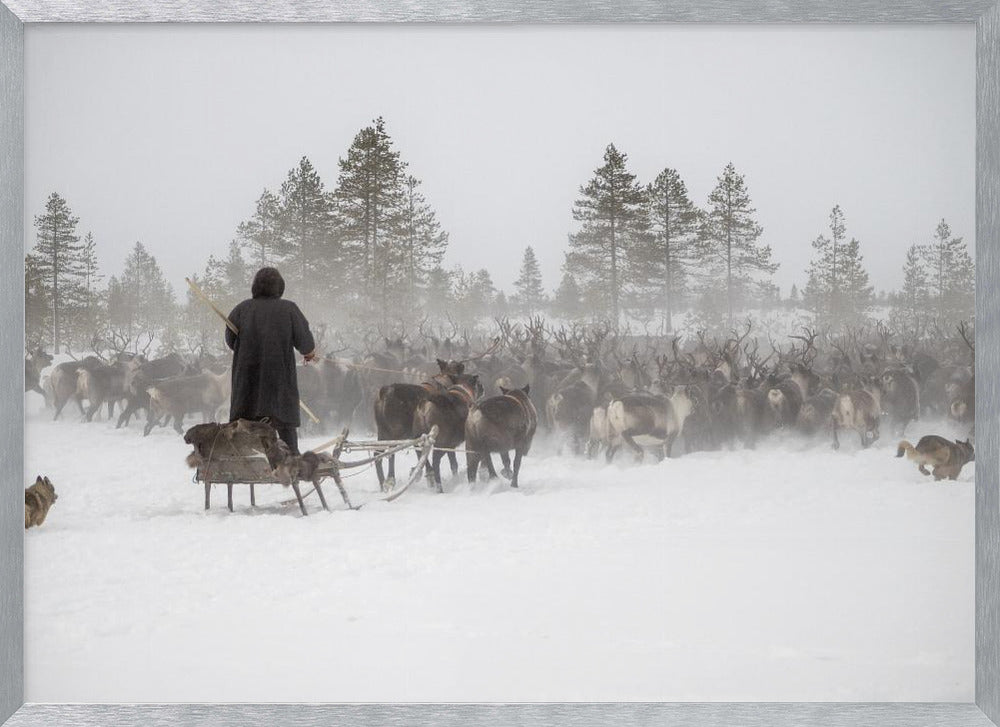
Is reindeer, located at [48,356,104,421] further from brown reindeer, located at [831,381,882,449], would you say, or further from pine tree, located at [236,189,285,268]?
brown reindeer, located at [831,381,882,449]

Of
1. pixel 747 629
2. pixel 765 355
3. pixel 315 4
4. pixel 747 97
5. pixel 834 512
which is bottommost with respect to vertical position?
pixel 747 629

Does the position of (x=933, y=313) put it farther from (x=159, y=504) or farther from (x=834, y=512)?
(x=159, y=504)

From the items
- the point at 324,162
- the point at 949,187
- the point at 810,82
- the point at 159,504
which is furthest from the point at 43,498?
the point at 949,187

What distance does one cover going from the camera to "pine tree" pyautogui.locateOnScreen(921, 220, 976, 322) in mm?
3738

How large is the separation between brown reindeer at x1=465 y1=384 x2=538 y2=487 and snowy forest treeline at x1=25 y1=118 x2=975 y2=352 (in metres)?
0.36

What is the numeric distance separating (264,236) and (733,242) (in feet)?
6.42

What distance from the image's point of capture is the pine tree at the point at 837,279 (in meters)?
3.76

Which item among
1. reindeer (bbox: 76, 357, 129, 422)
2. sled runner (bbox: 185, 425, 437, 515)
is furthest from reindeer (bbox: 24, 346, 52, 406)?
sled runner (bbox: 185, 425, 437, 515)

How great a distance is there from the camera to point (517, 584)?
3686 mm

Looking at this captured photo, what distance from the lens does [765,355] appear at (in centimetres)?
392

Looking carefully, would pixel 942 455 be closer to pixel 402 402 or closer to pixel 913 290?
pixel 913 290

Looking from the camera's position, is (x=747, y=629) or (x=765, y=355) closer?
(x=747, y=629)

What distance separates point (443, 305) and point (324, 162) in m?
0.77

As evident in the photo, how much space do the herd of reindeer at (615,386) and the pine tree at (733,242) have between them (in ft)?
0.69
